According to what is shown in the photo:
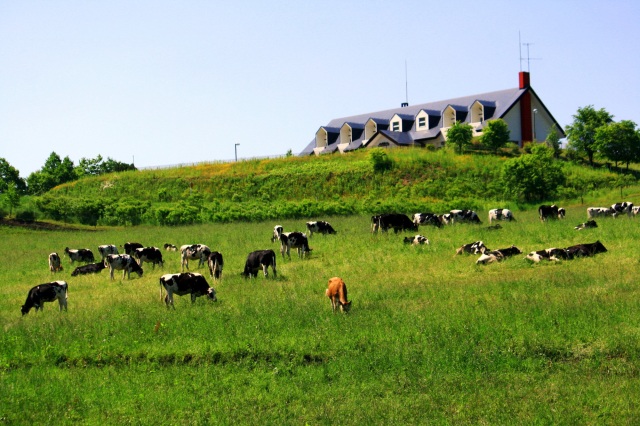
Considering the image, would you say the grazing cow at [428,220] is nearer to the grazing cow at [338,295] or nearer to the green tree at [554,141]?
the grazing cow at [338,295]

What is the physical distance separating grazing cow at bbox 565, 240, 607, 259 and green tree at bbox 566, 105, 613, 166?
52.1 metres

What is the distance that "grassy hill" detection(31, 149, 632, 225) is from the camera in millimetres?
60875

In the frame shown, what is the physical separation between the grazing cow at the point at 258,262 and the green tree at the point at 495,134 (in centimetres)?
5268

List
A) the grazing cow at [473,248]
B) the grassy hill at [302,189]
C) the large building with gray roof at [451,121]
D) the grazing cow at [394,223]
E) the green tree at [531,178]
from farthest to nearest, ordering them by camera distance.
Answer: the large building with gray roof at [451,121] < the grassy hill at [302,189] < the green tree at [531,178] < the grazing cow at [394,223] < the grazing cow at [473,248]

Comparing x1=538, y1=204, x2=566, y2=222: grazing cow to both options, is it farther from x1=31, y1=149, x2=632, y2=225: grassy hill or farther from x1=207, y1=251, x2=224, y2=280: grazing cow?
x1=207, y1=251, x2=224, y2=280: grazing cow

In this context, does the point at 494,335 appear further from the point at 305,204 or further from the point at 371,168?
the point at 371,168

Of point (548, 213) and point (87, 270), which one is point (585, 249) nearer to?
→ point (548, 213)

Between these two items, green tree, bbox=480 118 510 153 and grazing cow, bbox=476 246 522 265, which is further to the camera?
green tree, bbox=480 118 510 153

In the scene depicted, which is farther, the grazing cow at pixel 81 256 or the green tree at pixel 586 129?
the green tree at pixel 586 129

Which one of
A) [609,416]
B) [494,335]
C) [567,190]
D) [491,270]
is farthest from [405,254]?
[567,190]

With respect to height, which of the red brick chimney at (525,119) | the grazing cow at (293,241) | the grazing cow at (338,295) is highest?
the red brick chimney at (525,119)

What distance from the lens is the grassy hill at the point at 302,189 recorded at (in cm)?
6088

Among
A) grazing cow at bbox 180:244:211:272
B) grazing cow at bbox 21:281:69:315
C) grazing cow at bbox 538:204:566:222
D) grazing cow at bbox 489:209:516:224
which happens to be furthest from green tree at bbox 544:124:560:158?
grazing cow at bbox 21:281:69:315

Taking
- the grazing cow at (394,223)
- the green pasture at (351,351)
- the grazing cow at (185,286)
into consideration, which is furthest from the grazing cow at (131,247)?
the grazing cow at (185,286)
